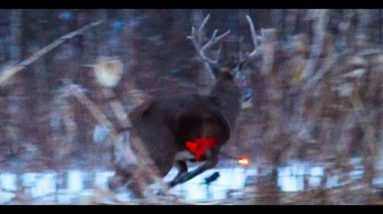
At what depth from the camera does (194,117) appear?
11.3 metres

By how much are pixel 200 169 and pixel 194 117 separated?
36cm

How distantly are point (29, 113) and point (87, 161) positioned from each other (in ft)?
1.69

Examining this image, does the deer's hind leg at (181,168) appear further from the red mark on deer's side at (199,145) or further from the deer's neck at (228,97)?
the deer's neck at (228,97)

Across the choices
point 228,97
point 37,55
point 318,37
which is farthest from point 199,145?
point 37,55

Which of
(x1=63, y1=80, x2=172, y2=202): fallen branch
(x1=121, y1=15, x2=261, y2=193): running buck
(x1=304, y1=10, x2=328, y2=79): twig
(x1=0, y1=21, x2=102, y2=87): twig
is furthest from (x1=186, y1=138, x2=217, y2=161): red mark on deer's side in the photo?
(x1=0, y1=21, x2=102, y2=87): twig

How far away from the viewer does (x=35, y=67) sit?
11336mm

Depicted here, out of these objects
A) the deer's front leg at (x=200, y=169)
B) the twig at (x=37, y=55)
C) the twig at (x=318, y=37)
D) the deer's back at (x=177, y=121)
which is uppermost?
the twig at (x=37, y=55)

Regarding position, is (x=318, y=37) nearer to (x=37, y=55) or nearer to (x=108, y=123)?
(x=108, y=123)

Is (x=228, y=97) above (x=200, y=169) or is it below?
above

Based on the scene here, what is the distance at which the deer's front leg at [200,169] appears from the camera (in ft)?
37.2

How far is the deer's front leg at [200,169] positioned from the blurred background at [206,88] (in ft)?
0.19

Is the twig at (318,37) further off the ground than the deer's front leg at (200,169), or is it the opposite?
the twig at (318,37)

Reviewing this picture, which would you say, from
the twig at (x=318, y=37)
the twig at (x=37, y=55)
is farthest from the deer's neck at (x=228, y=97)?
the twig at (x=37, y=55)
